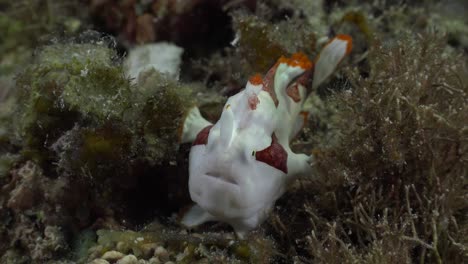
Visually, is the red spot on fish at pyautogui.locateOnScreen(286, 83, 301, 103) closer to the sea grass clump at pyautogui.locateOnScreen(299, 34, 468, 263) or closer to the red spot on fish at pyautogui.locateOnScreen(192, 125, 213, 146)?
the sea grass clump at pyautogui.locateOnScreen(299, 34, 468, 263)

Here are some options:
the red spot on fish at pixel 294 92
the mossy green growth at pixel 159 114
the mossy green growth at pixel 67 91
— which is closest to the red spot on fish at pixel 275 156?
the red spot on fish at pixel 294 92

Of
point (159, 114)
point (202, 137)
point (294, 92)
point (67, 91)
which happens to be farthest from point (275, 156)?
point (67, 91)

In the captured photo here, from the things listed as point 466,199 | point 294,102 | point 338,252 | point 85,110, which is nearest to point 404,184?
point 466,199

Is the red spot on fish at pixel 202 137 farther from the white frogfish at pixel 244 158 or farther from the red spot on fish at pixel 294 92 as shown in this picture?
the red spot on fish at pixel 294 92

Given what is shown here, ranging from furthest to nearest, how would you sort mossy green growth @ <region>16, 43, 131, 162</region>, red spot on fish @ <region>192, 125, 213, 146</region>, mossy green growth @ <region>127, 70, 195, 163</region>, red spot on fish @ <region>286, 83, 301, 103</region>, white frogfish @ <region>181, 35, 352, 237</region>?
red spot on fish @ <region>286, 83, 301, 103</region>
mossy green growth @ <region>127, 70, 195, 163</region>
red spot on fish @ <region>192, 125, 213, 146</region>
mossy green growth @ <region>16, 43, 131, 162</region>
white frogfish @ <region>181, 35, 352, 237</region>

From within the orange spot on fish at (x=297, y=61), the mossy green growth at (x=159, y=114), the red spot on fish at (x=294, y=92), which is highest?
the orange spot on fish at (x=297, y=61)

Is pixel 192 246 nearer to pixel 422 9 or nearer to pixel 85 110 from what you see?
pixel 85 110

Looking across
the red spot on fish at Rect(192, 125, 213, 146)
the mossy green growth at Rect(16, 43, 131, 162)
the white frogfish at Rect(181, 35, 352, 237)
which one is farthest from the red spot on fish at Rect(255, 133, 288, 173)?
the mossy green growth at Rect(16, 43, 131, 162)
